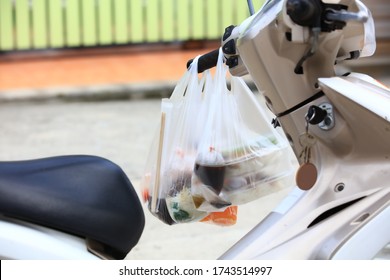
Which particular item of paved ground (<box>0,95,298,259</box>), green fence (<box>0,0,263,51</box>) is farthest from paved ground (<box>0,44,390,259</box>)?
green fence (<box>0,0,263,51</box>)

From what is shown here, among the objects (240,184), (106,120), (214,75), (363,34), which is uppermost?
(363,34)

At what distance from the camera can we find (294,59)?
164 centimetres

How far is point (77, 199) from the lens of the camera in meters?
1.74

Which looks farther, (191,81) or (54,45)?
(54,45)

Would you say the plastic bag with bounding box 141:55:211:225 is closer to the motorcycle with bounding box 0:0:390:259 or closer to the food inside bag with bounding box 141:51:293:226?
the food inside bag with bounding box 141:51:293:226

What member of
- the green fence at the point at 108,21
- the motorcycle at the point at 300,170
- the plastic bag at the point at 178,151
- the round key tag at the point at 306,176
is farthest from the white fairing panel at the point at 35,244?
the green fence at the point at 108,21

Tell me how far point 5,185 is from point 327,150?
723mm

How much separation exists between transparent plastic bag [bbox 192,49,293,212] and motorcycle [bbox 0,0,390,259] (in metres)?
0.06

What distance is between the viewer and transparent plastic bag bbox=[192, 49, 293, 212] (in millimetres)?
1748

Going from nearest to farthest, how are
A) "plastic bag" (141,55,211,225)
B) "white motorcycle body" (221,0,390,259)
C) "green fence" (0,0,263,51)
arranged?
"white motorcycle body" (221,0,390,259), "plastic bag" (141,55,211,225), "green fence" (0,0,263,51)

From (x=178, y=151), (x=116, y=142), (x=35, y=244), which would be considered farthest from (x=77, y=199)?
(x=116, y=142)

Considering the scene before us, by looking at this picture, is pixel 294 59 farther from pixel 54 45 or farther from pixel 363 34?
pixel 54 45

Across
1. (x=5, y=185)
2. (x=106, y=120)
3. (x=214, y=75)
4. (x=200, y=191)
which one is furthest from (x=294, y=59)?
(x=106, y=120)

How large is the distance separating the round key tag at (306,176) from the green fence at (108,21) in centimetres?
665
